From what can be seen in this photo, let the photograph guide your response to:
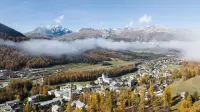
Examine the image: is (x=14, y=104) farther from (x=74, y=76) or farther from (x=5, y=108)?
(x=74, y=76)

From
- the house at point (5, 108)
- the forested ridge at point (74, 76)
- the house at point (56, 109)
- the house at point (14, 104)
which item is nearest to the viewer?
the house at point (56, 109)

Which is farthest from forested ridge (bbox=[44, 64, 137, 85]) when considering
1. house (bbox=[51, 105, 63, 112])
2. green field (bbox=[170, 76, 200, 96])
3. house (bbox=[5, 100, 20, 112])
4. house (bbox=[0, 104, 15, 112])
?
green field (bbox=[170, 76, 200, 96])

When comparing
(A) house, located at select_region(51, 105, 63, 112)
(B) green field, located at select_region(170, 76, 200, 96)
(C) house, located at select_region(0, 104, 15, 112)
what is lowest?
(C) house, located at select_region(0, 104, 15, 112)

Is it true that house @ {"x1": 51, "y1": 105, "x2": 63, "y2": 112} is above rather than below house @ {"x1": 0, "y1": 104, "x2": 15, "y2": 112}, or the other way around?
above

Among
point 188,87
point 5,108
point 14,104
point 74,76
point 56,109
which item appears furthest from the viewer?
point 74,76

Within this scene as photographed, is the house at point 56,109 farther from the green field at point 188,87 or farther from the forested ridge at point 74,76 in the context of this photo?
the forested ridge at point 74,76

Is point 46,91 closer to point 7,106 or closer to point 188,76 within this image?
point 7,106

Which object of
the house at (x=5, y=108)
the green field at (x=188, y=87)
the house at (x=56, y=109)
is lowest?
the house at (x=5, y=108)

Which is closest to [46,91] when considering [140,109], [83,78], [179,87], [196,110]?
[83,78]

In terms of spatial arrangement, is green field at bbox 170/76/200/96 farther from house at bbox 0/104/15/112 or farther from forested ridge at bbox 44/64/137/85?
house at bbox 0/104/15/112

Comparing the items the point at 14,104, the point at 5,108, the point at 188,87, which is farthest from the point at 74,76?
the point at 188,87

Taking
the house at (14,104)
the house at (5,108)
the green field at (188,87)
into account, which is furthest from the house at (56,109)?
the green field at (188,87)
